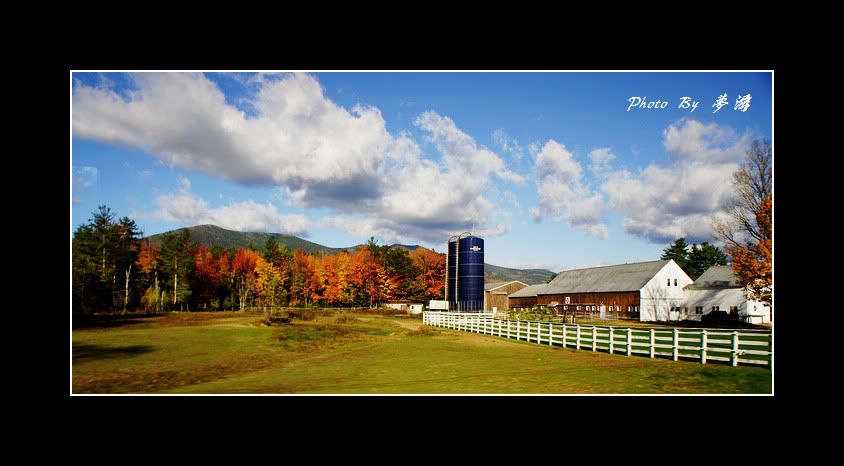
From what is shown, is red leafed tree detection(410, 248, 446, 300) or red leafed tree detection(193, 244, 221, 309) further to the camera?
red leafed tree detection(410, 248, 446, 300)

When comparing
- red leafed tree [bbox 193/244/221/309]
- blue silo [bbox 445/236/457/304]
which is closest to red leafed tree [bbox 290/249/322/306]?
red leafed tree [bbox 193/244/221/309]

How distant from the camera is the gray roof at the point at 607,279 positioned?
157ft

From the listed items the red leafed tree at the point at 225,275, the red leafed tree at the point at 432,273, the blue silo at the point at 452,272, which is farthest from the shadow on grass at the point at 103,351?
the red leafed tree at the point at 432,273

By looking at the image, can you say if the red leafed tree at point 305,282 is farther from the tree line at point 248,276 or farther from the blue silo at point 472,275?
the blue silo at point 472,275

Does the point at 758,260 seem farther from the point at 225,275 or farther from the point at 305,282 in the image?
the point at 225,275

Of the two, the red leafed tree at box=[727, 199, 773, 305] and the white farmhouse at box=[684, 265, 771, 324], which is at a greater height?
the red leafed tree at box=[727, 199, 773, 305]

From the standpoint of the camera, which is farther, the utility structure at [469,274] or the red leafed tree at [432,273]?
the red leafed tree at [432,273]

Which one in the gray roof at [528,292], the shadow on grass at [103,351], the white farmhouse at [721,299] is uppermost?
the shadow on grass at [103,351]

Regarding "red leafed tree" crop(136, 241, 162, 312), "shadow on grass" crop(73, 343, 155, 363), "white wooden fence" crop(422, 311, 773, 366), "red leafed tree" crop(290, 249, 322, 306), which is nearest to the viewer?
"white wooden fence" crop(422, 311, 773, 366)

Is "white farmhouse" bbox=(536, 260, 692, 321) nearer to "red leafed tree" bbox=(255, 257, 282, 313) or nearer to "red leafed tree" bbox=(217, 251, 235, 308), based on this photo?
"red leafed tree" bbox=(255, 257, 282, 313)

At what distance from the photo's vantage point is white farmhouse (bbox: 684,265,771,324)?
4284cm

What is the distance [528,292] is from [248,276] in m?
37.9

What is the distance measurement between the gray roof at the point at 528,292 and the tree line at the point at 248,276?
11.4 meters

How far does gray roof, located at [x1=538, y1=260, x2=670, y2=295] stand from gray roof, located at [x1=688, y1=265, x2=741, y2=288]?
4010mm
